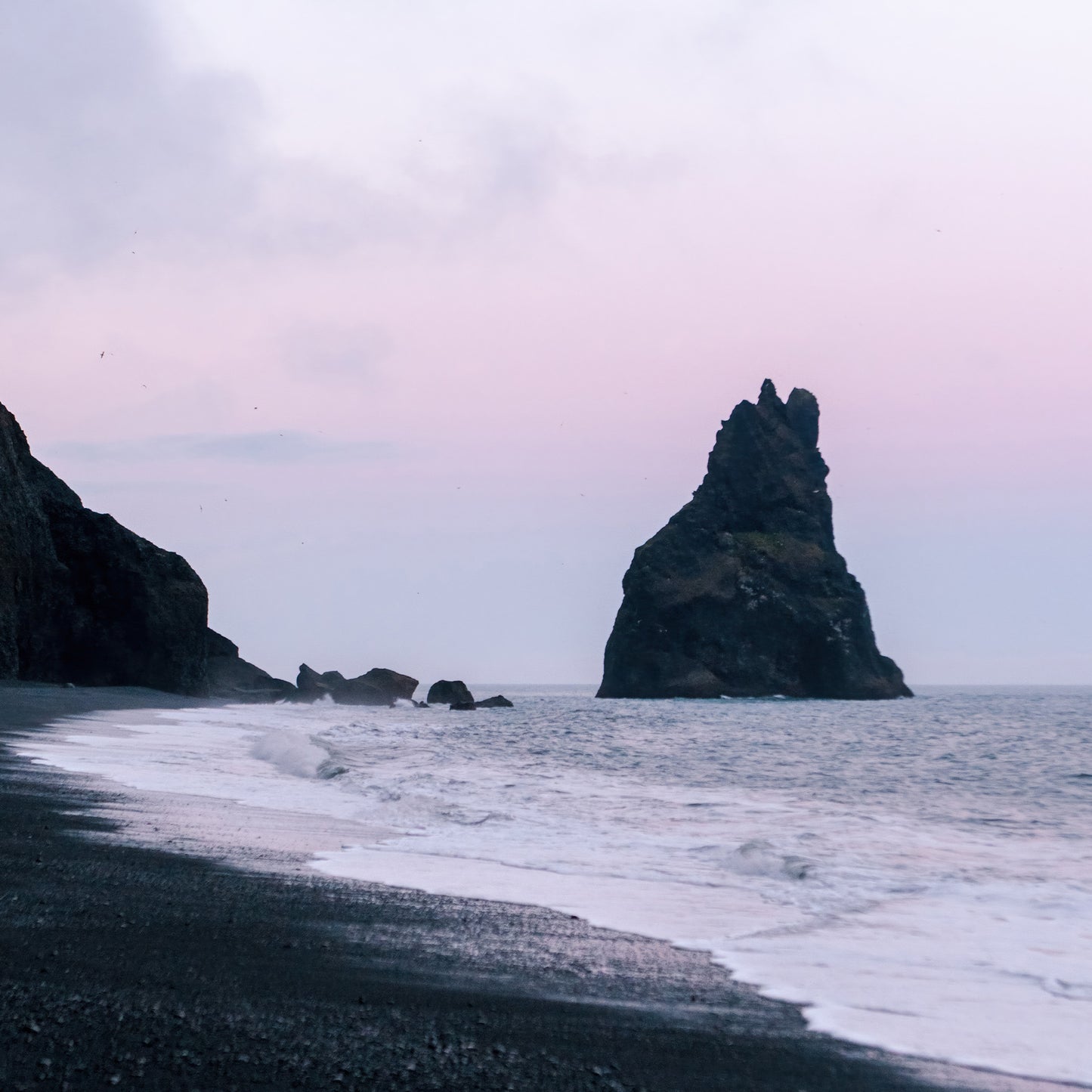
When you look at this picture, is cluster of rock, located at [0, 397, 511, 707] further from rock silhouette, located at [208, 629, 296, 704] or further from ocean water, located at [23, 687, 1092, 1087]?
ocean water, located at [23, 687, 1092, 1087]

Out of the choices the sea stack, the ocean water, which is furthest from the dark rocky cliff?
the sea stack

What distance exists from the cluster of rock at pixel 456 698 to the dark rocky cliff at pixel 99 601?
18.1 m

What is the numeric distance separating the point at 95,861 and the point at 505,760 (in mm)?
13807

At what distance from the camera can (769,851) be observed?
26.8 ft

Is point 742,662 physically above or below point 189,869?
above

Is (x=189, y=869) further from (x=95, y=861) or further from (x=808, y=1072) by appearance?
(x=808, y=1072)

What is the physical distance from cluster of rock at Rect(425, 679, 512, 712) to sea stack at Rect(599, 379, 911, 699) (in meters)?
35.4

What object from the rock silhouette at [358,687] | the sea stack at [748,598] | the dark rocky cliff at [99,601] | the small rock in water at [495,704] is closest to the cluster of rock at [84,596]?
the dark rocky cliff at [99,601]

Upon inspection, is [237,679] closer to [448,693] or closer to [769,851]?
[448,693]

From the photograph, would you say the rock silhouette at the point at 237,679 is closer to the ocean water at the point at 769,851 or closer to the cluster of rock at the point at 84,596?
the cluster of rock at the point at 84,596

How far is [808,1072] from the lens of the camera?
3.34 m

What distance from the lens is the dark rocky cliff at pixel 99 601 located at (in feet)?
148

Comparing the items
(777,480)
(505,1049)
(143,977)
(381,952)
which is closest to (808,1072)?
(505,1049)

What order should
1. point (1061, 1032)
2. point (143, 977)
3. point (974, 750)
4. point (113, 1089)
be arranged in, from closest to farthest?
point (113, 1089), point (143, 977), point (1061, 1032), point (974, 750)
